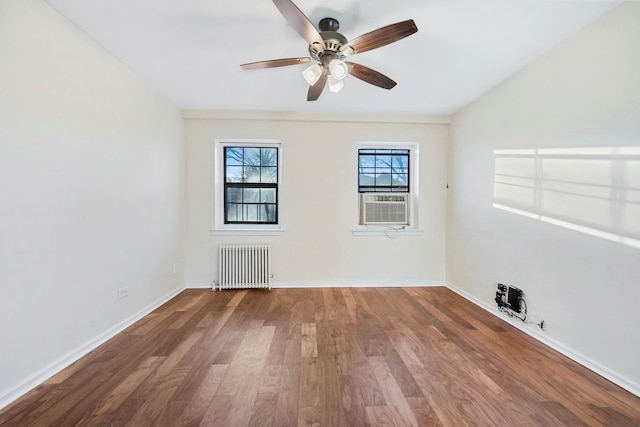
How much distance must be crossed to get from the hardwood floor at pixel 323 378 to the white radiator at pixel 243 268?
0.80 meters

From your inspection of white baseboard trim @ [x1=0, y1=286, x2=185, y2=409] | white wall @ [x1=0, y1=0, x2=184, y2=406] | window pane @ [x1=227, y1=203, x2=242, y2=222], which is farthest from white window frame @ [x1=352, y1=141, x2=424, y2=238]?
white baseboard trim @ [x1=0, y1=286, x2=185, y2=409]

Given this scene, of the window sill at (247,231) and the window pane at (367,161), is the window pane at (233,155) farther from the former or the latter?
the window pane at (367,161)

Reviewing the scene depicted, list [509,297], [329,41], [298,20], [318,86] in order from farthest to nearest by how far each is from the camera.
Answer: [509,297], [318,86], [329,41], [298,20]

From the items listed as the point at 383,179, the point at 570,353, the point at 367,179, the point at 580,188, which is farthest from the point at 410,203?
the point at 570,353

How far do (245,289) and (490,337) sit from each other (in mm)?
2804

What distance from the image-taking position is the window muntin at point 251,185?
367cm

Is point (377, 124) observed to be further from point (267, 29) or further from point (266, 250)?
point (266, 250)

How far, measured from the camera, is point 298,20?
4.77 feet

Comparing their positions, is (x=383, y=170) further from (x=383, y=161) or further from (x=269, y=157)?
(x=269, y=157)

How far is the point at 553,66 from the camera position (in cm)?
208

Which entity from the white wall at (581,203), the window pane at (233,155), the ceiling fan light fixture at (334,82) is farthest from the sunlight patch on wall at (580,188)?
the window pane at (233,155)

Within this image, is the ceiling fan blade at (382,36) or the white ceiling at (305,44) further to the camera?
the white ceiling at (305,44)

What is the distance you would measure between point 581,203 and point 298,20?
2364mm

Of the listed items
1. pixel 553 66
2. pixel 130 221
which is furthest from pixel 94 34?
pixel 553 66
